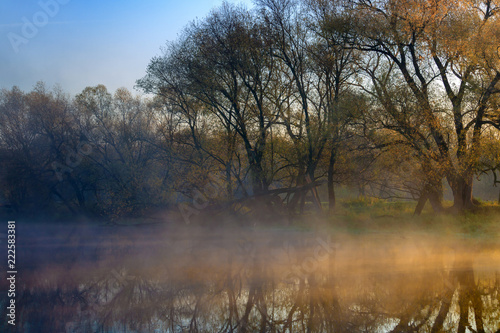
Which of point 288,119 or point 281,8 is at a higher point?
point 281,8

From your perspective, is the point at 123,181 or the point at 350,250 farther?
the point at 123,181

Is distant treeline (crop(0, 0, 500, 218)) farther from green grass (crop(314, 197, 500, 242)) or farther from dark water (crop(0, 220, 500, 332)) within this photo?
dark water (crop(0, 220, 500, 332))

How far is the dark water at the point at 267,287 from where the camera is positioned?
22.5ft

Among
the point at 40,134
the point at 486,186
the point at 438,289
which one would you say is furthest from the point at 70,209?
the point at 486,186

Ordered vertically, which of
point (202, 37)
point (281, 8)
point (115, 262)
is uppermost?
point (281, 8)

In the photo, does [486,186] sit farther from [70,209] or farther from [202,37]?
[70,209]

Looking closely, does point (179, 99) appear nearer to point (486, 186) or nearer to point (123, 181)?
point (123, 181)

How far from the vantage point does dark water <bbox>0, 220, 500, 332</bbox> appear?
6863 millimetres

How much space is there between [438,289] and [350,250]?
233 inches

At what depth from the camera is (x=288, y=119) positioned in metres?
24.3

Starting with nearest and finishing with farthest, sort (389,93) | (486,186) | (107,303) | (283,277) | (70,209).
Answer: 1. (107,303)
2. (283,277)
3. (389,93)
4. (70,209)
5. (486,186)

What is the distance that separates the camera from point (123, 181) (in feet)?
80.5

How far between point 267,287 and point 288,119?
1607 cm

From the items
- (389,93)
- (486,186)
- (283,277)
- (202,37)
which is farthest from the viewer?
(486,186)
